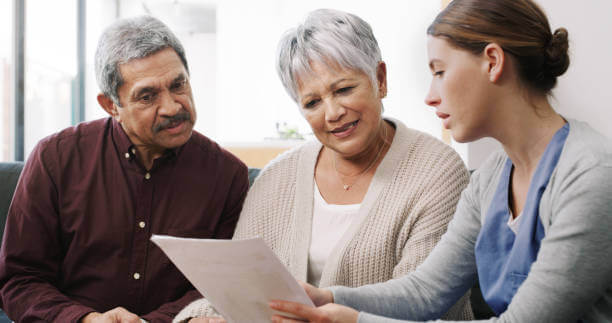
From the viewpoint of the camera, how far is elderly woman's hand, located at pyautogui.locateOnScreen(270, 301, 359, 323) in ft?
3.23

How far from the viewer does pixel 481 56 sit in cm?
93

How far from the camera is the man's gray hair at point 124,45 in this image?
57.6 inches

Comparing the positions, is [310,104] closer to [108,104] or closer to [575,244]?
[108,104]

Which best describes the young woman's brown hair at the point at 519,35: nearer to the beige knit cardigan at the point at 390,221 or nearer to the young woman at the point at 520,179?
the young woman at the point at 520,179

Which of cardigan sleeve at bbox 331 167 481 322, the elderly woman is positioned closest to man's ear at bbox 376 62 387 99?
the elderly woman

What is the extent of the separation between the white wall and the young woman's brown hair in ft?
3.62

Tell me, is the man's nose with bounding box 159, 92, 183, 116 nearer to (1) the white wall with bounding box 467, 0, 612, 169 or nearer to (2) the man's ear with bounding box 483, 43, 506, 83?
(2) the man's ear with bounding box 483, 43, 506, 83

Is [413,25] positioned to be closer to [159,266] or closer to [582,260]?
[159,266]

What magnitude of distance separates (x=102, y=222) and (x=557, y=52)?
3.87 ft

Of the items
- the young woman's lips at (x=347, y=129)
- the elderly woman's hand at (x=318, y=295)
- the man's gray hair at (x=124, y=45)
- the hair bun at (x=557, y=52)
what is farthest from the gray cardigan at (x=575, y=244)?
the man's gray hair at (x=124, y=45)

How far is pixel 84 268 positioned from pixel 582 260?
1228 mm

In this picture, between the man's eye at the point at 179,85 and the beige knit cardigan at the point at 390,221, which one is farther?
the man's eye at the point at 179,85

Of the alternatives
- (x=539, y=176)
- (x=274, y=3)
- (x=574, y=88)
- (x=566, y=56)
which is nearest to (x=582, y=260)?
(x=539, y=176)

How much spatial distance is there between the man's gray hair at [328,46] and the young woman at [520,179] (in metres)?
0.37
